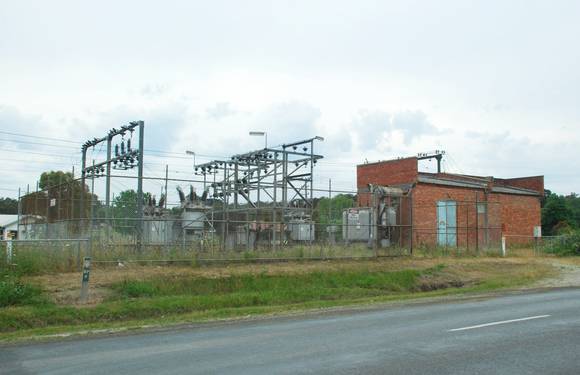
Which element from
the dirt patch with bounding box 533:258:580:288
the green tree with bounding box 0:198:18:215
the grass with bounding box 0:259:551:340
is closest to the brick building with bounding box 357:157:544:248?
the dirt patch with bounding box 533:258:580:288

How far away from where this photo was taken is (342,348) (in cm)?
967

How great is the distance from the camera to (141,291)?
17312mm

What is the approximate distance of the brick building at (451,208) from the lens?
33188 millimetres

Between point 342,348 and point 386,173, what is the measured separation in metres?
27.1

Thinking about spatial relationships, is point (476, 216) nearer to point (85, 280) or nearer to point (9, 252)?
point (85, 280)

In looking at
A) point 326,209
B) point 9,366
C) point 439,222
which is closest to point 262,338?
point 9,366

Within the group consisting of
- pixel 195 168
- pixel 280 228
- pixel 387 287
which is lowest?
pixel 387 287

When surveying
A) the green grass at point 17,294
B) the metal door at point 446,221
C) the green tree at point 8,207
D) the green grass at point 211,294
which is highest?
the green tree at point 8,207

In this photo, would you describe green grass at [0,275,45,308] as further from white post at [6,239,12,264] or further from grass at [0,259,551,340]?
white post at [6,239,12,264]

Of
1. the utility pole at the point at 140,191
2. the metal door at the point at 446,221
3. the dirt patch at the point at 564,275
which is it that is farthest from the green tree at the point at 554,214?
the utility pole at the point at 140,191

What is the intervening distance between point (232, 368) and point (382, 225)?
2044cm

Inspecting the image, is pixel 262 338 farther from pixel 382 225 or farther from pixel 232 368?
pixel 382 225

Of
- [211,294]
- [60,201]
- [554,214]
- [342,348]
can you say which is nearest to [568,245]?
[211,294]

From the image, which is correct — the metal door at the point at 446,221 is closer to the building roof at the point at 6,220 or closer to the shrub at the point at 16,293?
the shrub at the point at 16,293
